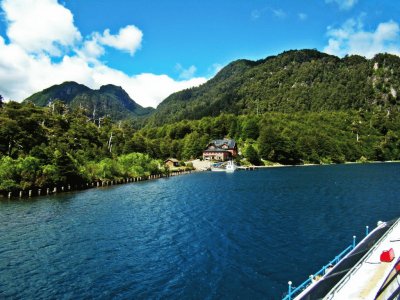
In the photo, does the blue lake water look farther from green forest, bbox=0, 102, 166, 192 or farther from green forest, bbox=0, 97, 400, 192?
green forest, bbox=0, 97, 400, 192

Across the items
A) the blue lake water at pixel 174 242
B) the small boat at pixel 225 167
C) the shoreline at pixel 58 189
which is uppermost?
the small boat at pixel 225 167

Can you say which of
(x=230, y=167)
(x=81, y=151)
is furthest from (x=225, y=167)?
(x=81, y=151)

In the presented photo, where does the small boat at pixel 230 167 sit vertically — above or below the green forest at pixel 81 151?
below

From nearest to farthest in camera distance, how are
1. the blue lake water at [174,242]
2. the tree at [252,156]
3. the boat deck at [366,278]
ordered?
the boat deck at [366,278], the blue lake water at [174,242], the tree at [252,156]

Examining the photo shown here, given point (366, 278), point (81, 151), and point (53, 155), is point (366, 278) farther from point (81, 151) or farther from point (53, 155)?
point (81, 151)

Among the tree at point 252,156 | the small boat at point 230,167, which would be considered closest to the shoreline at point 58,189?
the small boat at point 230,167

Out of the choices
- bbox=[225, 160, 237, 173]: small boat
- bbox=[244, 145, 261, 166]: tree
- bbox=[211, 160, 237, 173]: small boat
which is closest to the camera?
bbox=[225, 160, 237, 173]: small boat

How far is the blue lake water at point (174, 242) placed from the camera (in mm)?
28156

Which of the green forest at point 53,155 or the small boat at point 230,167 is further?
the small boat at point 230,167

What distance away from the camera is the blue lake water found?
92.4 feet

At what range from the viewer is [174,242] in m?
40.8

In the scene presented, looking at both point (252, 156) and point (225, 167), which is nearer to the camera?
point (225, 167)

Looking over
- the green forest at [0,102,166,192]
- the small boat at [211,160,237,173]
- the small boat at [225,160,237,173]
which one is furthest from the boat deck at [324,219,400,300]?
the small boat at [225,160,237,173]

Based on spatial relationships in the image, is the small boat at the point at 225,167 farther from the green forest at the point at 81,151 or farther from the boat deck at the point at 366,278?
the boat deck at the point at 366,278
